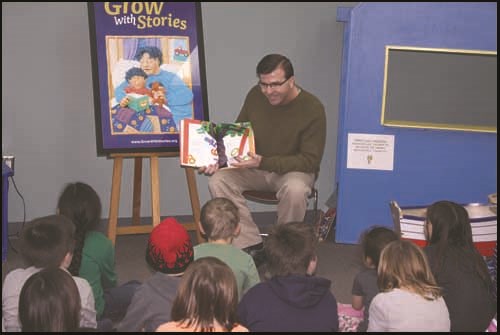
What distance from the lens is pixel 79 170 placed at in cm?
466

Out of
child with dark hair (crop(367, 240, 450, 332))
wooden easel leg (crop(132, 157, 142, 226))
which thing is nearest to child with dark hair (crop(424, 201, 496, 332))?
child with dark hair (crop(367, 240, 450, 332))

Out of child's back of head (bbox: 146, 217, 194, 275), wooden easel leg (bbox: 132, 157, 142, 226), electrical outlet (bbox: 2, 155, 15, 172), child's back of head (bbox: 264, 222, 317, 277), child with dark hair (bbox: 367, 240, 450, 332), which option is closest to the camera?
child with dark hair (bbox: 367, 240, 450, 332)

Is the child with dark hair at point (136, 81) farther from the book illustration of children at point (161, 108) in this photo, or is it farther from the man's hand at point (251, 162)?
the man's hand at point (251, 162)

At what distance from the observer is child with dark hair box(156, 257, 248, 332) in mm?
1912

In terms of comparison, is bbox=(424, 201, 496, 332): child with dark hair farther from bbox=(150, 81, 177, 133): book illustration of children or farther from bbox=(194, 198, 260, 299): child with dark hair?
bbox=(150, 81, 177, 133): book illustration of children

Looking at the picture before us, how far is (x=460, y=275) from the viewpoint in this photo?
2.55 meters

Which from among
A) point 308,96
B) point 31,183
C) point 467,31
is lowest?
point 31,183

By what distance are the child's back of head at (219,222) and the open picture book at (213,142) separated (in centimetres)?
95

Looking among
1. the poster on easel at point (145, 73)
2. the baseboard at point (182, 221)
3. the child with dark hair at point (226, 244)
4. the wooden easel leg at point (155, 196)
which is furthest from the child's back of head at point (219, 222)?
the baseboard at point (182, 221)

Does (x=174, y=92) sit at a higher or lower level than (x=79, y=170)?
higher

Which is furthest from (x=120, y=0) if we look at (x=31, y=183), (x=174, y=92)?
(x=31, y=183)

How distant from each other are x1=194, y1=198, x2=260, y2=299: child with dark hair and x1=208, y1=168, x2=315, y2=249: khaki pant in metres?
0.88

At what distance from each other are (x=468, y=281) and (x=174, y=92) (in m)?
2.11

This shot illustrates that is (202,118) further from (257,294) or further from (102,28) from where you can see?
(257,294)
